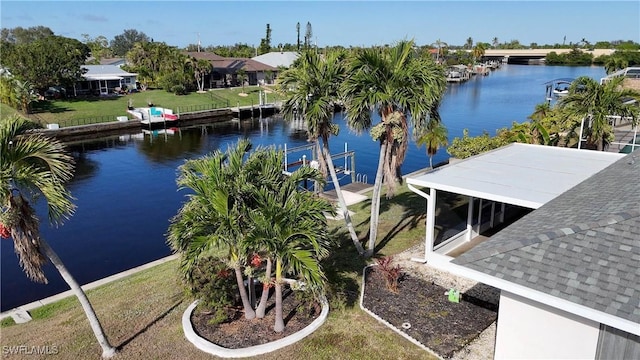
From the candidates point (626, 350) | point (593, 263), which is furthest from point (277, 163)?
point (626, 350)

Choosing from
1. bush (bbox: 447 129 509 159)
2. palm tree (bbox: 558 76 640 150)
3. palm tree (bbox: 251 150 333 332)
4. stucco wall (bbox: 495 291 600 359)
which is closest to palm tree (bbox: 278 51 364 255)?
palm tree (bbox: 251 150 333 332)

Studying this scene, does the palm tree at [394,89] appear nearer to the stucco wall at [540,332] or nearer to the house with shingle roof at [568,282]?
the house with shingle roof at [568,282]

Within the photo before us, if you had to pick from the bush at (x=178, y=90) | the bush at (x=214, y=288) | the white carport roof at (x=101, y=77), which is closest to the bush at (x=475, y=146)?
the bush at (x=214, y=288)

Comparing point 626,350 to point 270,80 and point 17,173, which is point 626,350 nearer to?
point 17,173

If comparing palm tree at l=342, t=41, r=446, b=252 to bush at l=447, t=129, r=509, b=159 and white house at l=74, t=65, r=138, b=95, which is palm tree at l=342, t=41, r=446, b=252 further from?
white house at l=74, t=65, r=138, b=95

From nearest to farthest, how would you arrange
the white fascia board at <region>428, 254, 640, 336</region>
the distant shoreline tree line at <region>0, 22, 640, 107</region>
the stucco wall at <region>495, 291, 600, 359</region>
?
1. the white fascia board at <region>428, 254, 640, 336</region>
2. the stucco wall at <region>495, 291, 600, 359</region>
3. the distant shoreline tree line at <region>0, 22, 640, 107</region>

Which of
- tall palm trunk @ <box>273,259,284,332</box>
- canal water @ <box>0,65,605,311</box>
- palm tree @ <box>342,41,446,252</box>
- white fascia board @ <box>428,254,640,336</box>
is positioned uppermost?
palm tree @ <box>342,41,446,252</box>
